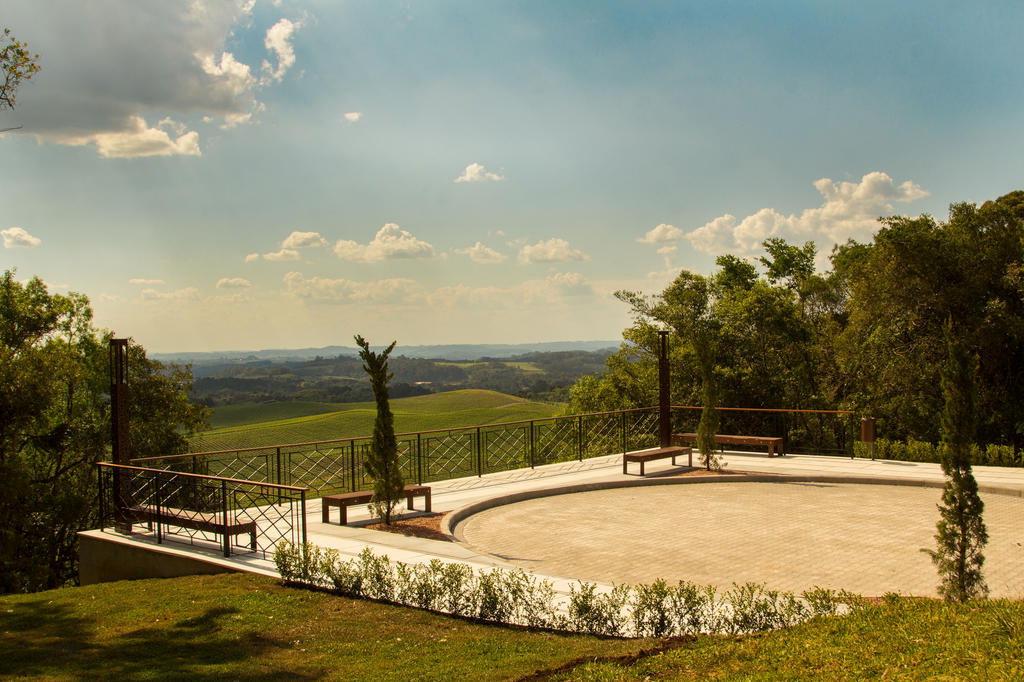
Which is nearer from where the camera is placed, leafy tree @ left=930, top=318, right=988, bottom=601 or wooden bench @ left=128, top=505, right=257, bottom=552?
leafy tree @ left=930, top=318, right=988, bottom=601

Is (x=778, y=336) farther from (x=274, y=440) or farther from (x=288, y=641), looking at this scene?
(x=274, y=440)

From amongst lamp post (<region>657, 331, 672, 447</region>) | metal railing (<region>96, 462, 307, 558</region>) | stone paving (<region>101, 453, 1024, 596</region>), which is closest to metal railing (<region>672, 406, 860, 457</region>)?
lamp post (<region>657, 331, 672, 447</region>)

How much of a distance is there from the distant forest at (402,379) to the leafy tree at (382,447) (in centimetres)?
5111

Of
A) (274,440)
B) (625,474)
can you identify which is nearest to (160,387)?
(625,474)

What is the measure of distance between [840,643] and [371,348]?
7.16 metres

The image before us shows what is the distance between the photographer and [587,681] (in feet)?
16.0

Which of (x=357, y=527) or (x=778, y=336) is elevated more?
(x=778, y=336)

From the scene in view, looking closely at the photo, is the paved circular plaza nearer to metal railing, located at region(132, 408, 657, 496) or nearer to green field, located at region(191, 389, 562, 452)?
metal railing, located at region(132, 408, 657, 496)

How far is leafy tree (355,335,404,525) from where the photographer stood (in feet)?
34.9

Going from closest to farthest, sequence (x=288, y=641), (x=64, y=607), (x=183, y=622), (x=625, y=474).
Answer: (x=288, y=641) → (x=183, y=622) → (x=64, y=607) → (x=625, y=474)

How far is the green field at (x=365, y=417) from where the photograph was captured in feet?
184

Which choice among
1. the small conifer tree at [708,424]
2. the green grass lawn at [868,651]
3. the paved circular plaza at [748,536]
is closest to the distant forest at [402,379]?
the small conifer tree at [708,424]

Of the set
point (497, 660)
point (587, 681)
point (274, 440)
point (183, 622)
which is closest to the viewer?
point (587, 681)

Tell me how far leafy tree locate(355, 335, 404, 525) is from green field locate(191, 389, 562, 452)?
3964 centimetres
